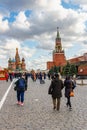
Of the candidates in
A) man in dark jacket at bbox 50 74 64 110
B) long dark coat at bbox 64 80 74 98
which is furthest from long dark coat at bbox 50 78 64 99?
long dark coat at bbox 64 80 74 98

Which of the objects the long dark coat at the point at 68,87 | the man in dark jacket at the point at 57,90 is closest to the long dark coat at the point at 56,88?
the man in dark jacket at the point at 57,90

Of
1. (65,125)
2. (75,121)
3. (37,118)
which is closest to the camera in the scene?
(65,125)

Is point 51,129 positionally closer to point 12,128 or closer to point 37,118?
point 12,128

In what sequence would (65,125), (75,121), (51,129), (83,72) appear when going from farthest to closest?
(83,72) → (75,121) → (65,125) → (51,129)

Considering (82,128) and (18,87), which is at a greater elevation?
(18,87)

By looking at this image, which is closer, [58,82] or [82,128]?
[82,128]

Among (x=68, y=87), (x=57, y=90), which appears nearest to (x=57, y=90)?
Answer: (x=57, y=90)

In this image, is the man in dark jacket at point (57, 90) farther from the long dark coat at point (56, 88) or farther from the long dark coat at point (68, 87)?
the long dark coat at point (68, 87)

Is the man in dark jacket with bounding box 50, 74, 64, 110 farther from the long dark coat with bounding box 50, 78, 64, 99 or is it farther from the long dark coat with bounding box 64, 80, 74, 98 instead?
the long dark coat with bounding box 64, 80, 74, 98

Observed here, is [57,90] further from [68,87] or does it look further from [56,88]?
[68,87]

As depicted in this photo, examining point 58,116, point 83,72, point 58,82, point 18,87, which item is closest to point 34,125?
point 58,116

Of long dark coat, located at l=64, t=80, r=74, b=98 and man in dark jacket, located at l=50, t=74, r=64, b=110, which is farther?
long dark coat, located at l=64, t=80, r=74, b=98

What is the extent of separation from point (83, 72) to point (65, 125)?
323ft

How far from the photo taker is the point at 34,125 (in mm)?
10773
